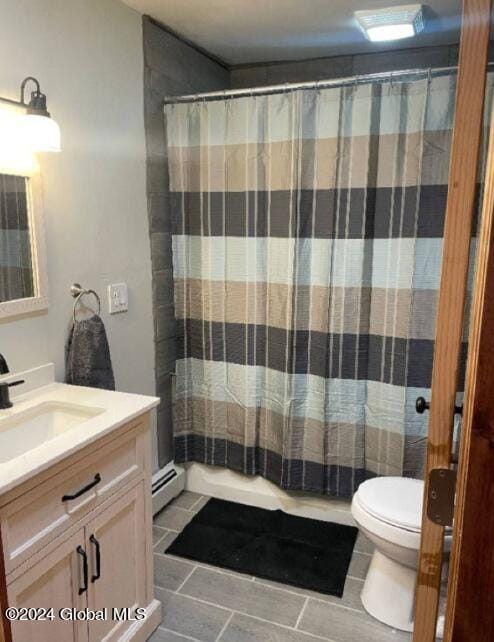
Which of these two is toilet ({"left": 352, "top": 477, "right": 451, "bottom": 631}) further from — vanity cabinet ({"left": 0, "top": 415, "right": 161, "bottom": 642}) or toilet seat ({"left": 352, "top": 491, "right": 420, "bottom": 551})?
vanity cabinet ({"left": 0, "top": 415, "right": 161, "bottom": 642})

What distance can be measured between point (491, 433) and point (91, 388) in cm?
158

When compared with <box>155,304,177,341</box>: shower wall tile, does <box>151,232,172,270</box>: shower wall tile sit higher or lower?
higher

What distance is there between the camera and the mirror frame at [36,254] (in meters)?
1.79

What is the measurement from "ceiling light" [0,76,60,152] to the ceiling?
82 centimetres

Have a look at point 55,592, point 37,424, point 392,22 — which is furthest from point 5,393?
point 392,22

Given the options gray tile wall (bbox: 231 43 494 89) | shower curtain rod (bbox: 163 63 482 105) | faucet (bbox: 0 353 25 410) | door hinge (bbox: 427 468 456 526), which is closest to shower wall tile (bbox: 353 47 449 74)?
gray tile wall (bbox: 231 43 494 89)

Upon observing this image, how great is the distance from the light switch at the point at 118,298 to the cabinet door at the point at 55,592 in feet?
3.43

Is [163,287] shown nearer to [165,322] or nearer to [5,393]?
[165,322]

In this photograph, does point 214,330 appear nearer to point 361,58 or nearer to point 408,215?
point 408,215

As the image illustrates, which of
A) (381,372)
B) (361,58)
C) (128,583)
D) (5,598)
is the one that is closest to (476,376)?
(5,598)

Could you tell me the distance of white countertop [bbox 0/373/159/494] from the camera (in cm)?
125

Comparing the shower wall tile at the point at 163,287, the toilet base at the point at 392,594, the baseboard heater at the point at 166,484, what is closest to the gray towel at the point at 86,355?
the shower wall tile at the point at 163,287

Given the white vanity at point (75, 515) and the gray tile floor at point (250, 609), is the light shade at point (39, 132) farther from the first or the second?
the gray tile floor at point (250, 609)

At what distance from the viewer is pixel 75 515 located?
145cm
